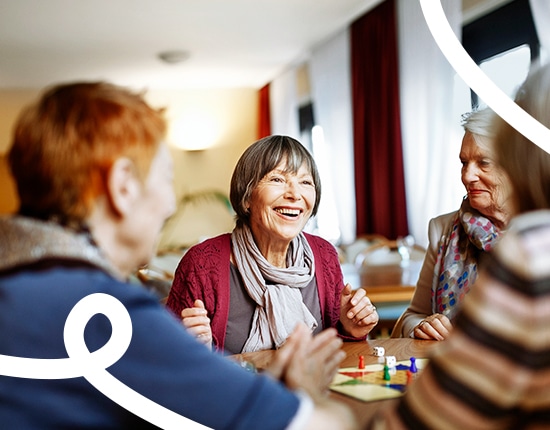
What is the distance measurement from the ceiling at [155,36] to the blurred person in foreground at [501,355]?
568 centimetres

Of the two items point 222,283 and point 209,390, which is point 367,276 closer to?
point 222,283

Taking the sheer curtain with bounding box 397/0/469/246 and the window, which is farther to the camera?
the sheer curtain with bounding box 397/0/469/246

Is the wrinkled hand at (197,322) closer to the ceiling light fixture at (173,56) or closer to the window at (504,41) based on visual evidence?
the window at (504,41)

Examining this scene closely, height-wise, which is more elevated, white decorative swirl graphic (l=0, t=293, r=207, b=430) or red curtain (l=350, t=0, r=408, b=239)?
red curtain (l=350, t=0, r=408, b=239)

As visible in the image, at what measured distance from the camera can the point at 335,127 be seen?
25.7ft

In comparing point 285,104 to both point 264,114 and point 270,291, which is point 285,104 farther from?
point 270,291

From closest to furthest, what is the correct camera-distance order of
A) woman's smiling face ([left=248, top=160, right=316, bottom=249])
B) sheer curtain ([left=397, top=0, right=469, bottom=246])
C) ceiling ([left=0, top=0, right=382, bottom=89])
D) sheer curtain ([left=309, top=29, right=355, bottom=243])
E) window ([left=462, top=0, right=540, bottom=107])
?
woman's smiling face ([left=248, top=160, right=316, bottom=249]) → window ([left=462, top=0, right=540, bottom=107]) → sheer curtain ([left=397, top=0, right=469, bottom=246]) → ceiling ([left=0, top=0, right=382, bottom=89]) → sheer curtain ([left=309, top=29, right=355, bottom=243])

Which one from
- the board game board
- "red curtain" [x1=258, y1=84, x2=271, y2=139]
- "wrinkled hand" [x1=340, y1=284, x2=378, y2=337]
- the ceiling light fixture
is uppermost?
the ceiling light fixture

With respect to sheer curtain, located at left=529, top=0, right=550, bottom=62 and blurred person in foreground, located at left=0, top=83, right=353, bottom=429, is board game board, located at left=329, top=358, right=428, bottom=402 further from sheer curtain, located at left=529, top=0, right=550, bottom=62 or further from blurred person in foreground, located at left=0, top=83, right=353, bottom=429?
sheer curtain, located at left=529, top=0, right=550, bottom=62

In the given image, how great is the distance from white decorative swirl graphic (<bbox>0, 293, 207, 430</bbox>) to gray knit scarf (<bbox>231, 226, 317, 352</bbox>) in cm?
107

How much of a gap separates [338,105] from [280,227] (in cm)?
581

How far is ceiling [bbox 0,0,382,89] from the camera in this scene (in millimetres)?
6246

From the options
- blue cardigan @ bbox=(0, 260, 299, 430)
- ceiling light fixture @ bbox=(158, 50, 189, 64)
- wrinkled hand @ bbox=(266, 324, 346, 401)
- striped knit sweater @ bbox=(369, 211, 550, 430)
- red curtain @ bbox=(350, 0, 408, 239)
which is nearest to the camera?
striped knit sweater @ bbox=(369, 211, 550, 430)

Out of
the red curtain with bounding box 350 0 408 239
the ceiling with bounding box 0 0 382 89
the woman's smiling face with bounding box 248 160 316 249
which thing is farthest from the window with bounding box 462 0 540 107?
Answer: the woman's smiling face with bounding box 248 160 316 249
